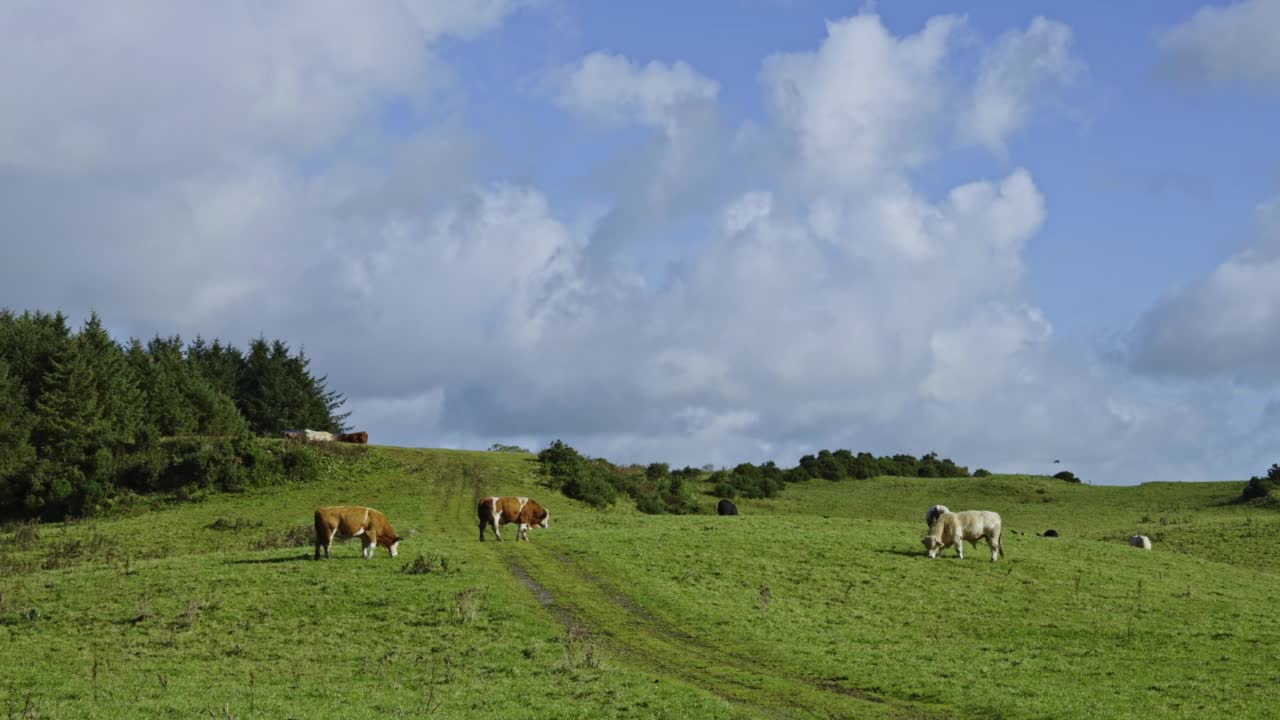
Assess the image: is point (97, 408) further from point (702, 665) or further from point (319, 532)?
point (702, 665)

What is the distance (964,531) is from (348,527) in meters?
23.8

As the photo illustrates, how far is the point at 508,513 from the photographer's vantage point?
46031mm

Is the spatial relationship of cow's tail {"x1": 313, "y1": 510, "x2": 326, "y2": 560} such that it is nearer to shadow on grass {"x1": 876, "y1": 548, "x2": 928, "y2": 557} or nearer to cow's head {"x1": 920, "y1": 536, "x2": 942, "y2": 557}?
shadow on grass {"x1": 876, "y1": 548, "x2": 928, "y2": 557}

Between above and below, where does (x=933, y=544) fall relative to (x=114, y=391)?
below

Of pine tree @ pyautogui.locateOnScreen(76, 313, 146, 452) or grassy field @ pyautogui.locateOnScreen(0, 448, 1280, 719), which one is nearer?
grassy field @ pyautogui.locateOnScreen(0, 448, 1280, 719)

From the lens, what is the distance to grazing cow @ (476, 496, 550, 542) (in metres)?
45.5

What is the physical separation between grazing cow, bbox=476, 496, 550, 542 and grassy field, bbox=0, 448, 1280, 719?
116 cm

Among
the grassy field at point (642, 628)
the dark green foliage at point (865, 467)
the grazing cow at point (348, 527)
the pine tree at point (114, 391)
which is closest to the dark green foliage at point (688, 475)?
the dark green foliage at point (865, 467)

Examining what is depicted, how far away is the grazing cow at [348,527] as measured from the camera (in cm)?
3772

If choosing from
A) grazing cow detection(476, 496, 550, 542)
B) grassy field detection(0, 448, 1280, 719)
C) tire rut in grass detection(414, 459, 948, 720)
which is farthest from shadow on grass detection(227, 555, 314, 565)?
grazing cow detection(476, 496, 550, 542)

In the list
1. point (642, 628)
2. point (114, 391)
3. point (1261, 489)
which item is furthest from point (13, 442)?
point (1261, 489)

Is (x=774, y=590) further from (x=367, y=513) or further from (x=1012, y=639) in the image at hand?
(x=367, y=513)

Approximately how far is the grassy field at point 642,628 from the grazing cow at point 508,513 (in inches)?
45.8

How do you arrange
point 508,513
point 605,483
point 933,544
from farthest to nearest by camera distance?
point 605,483, point 508,513, point 933,544
